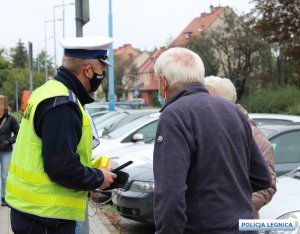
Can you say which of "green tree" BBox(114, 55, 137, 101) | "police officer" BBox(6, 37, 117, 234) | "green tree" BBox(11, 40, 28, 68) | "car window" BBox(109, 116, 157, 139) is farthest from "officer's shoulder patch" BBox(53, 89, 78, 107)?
"green tree" BBox(11, 40, 28, 68)

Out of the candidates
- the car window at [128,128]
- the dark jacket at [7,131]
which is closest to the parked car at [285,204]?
the dark jacket at [7,131]

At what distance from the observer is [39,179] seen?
2.85 meters

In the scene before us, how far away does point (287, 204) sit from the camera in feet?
13.9

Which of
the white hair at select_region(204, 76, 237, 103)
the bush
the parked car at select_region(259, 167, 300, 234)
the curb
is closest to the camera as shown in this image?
the white hair at select_region(204, 76, 237, 103)

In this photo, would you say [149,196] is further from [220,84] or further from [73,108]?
[73,108]

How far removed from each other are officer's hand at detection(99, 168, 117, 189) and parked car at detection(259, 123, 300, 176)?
146 inches

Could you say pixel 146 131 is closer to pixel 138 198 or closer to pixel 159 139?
pixel 138 198

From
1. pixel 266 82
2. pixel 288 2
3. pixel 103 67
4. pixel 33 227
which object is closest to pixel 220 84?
pixel 103 67

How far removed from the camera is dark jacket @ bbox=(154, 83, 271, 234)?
2.48 m

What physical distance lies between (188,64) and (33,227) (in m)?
1.21

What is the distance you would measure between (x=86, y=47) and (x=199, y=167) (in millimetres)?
1019

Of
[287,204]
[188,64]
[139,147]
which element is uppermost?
[188,64]

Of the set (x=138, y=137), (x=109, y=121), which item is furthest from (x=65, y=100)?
(x=109, y=121)

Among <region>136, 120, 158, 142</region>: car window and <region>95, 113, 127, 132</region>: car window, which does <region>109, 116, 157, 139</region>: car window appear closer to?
<region>136, 120, 158, 142</region>: car window
